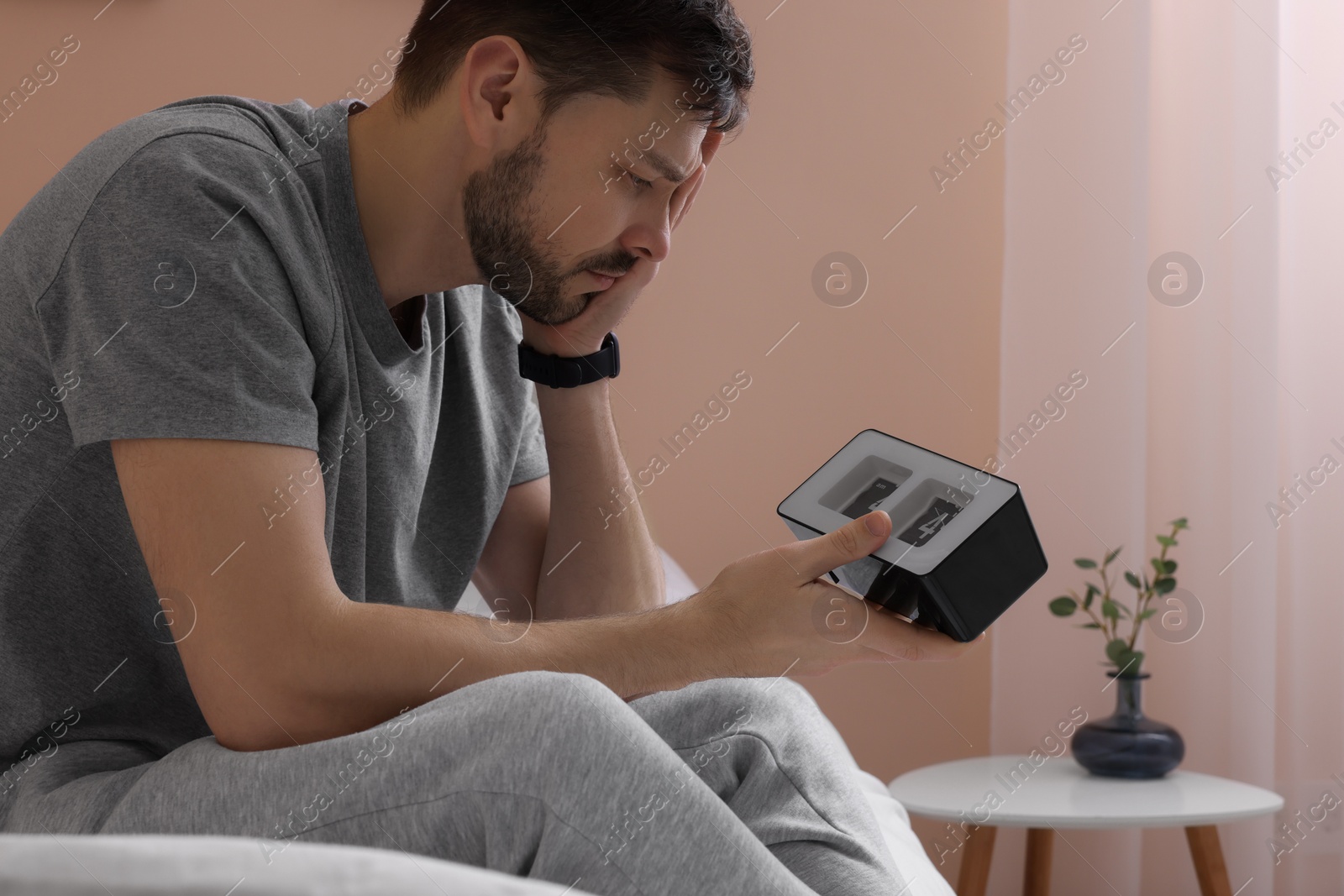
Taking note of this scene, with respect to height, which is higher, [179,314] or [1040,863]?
[179,314]

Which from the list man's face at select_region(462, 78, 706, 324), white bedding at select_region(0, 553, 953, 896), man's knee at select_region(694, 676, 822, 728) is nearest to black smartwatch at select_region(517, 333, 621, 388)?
man's face at select_region(462, 78, 706, 324)

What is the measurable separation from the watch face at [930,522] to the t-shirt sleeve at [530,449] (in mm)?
458

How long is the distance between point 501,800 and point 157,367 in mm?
333

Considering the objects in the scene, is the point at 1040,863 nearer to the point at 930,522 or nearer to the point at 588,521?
the point at 588,521

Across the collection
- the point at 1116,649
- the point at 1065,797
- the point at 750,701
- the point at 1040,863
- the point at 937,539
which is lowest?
the point at 1040,863

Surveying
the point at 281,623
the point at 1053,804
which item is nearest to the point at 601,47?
the point at 281,623

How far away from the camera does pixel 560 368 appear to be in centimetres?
105

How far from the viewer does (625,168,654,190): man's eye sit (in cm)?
90

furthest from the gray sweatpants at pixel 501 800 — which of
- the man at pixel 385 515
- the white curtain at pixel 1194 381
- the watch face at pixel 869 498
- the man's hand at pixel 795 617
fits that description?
the white curtain at pixel 1194 381

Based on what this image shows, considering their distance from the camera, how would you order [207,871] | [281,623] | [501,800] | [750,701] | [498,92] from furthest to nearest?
[498,92], [750,701], [281,623], [501,800], [207,871]

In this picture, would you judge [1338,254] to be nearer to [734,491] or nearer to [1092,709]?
[1092,709]

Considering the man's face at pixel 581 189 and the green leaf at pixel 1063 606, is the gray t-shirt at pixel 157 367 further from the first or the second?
the green leaf at pixel 1063 606

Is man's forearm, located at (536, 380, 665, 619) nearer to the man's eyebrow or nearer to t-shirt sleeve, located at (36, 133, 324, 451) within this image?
the man's eyebrow

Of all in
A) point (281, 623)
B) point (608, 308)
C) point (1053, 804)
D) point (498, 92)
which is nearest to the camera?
point (281, 623)
